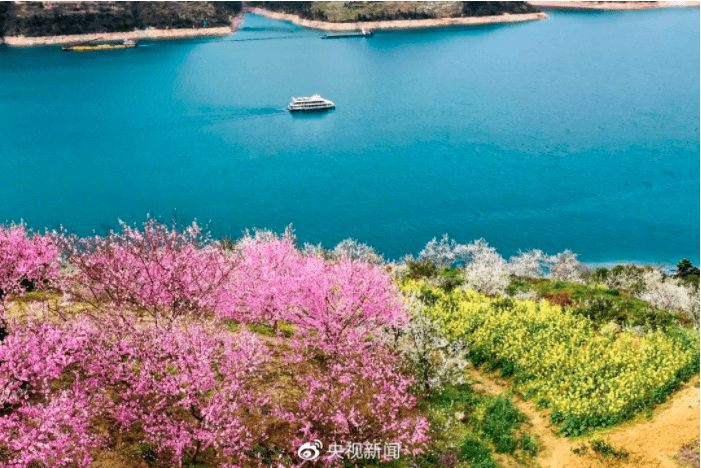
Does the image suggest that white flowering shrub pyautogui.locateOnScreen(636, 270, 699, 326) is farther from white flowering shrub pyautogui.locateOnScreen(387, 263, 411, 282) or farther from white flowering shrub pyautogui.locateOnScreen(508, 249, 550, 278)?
white flowering shrub pyautogui.locateOnScreen(387, 263, 411, 282)

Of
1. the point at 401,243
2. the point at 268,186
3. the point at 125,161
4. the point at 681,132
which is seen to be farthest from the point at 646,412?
the point at 681,132

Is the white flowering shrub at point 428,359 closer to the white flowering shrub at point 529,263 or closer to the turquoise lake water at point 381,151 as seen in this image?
the white flowering shrub at point 529,263

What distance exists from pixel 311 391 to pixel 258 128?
9545 cm

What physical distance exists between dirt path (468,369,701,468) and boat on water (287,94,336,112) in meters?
105

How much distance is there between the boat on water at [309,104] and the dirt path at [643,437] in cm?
10458

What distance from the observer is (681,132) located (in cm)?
10269

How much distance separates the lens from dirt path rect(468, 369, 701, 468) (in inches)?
789

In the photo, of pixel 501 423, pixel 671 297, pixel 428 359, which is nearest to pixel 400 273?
pixel 428 359

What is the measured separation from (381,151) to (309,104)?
99.7 feet

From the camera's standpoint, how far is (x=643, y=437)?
21.2 metres

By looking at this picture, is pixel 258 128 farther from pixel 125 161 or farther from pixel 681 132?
pixel 681 132

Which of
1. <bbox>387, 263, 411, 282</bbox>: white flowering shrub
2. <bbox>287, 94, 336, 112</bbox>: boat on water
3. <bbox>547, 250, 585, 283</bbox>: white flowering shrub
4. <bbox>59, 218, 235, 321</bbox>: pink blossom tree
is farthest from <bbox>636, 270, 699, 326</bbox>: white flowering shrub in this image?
<bbox>287, 94, 336, 112</bbox>: boat on water

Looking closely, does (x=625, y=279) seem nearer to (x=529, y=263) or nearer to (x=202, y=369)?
(x=529, y=263)

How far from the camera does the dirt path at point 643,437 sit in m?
20.0
